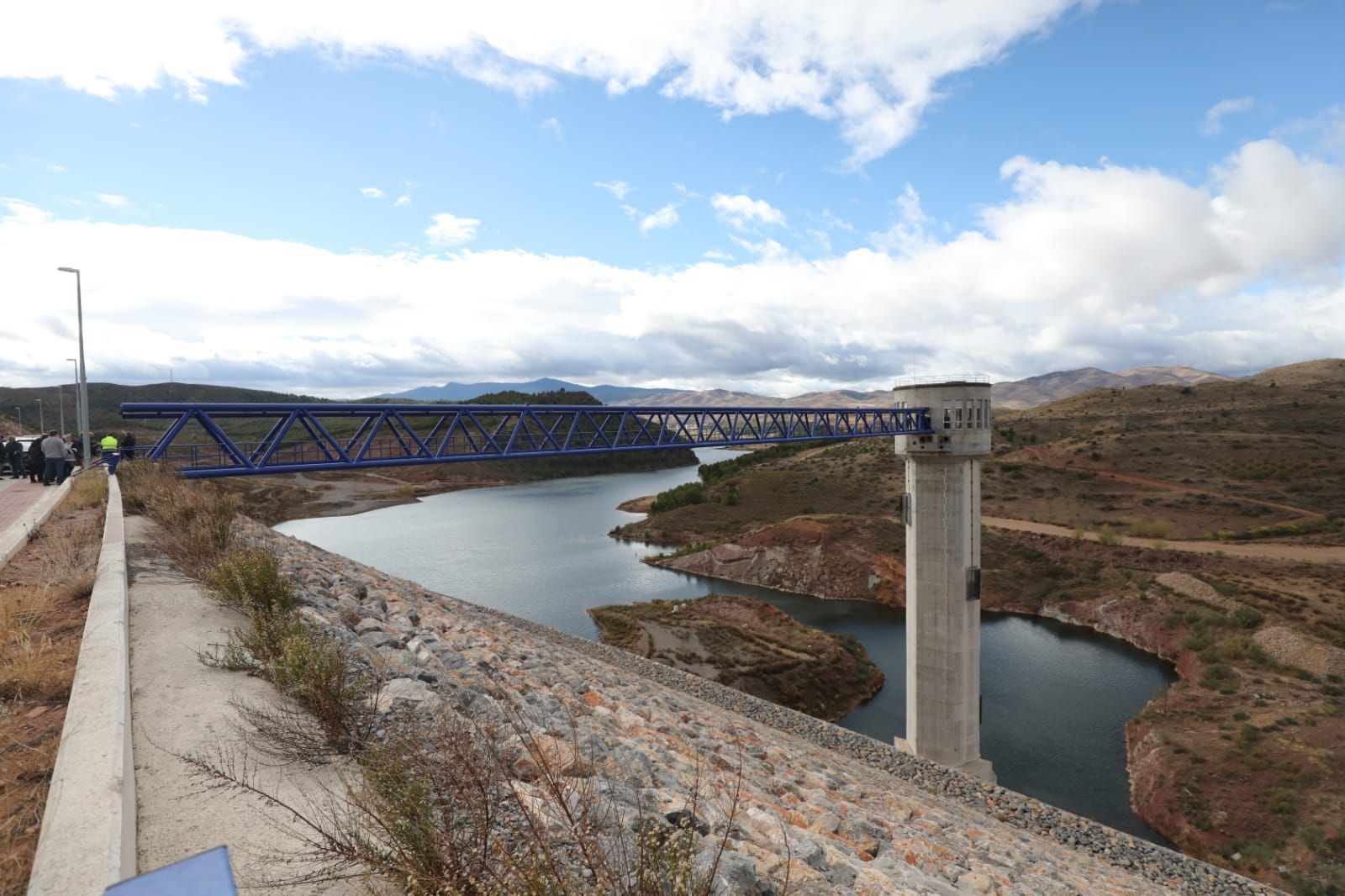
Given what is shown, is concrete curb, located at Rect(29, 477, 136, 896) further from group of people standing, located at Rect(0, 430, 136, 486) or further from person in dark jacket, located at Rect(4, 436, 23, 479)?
person in dark jacket, located at Rect(4, 436, 23, 479)

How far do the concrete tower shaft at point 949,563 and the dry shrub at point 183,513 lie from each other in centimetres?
1778

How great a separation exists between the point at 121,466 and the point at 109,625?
1506cm

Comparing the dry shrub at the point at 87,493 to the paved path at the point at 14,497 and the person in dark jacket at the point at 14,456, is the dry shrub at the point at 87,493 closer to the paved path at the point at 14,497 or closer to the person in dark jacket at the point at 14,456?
the paved path at the point at 14,497

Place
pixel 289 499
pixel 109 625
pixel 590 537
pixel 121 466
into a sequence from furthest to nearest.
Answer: pixel 289 499 < pixel 590 537 < pixel 121 466 < pixel 109 625

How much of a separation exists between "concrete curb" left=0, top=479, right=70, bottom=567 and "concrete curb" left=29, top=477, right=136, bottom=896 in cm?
676

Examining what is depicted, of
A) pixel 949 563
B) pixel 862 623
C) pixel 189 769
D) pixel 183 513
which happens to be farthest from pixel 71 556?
pixel 862 623

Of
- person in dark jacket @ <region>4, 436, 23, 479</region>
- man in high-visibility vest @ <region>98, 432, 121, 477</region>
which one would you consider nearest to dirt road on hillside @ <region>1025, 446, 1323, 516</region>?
man in high-visibility vest @ <region>98, 432, 121, 477</region>

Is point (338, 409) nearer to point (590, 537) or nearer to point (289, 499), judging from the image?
point (590, 537)

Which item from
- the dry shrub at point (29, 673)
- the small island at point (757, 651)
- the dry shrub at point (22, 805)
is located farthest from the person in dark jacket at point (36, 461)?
the dry shrub at point (22, 805)

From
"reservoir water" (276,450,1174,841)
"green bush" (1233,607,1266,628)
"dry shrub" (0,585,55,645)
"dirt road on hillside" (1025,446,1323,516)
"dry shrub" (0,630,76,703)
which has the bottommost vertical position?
"reservoir water" (276,450,1174,841)

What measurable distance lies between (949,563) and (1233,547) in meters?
30.1

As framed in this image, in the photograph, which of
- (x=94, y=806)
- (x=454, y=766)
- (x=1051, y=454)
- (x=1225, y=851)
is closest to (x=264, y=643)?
(x=94, y=806)

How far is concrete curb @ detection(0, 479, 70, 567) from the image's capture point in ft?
35.1

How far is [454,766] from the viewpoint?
439 cm
